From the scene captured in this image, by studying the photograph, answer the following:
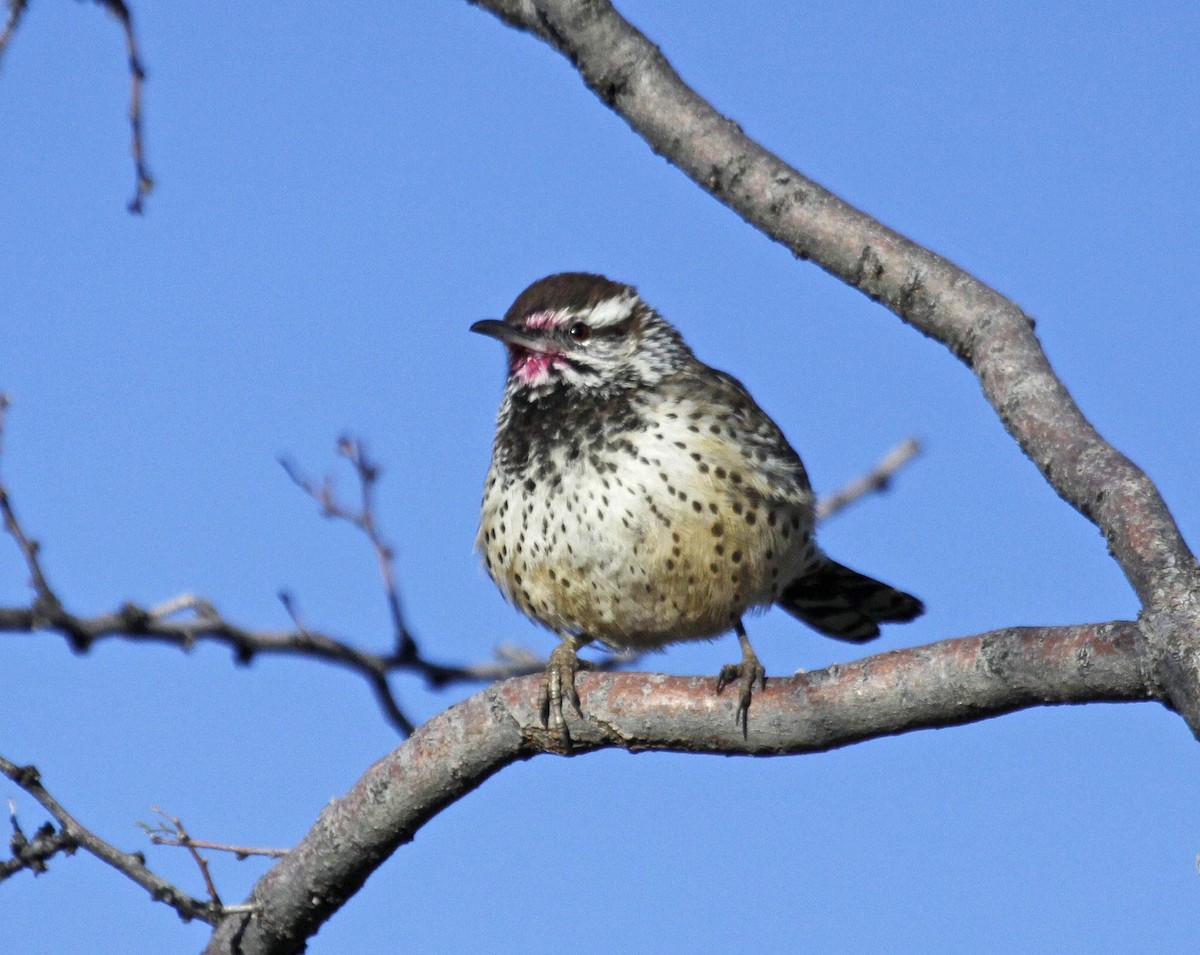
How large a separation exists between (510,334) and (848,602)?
1.69 m

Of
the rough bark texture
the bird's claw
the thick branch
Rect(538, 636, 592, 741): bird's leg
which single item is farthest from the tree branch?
Rect(538, 636, 592, 741): bird's leg

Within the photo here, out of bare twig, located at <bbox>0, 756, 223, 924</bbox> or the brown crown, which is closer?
bare twig, located at <bbox>0, 756, 223, 924</bbox>

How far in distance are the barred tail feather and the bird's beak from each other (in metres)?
1.40

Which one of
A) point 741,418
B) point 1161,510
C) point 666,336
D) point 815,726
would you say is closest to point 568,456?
point 741,418

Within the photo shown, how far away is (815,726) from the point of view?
3.02 metres

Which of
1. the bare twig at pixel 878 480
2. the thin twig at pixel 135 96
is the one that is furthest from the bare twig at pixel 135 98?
the bare twig at pixel 878 480

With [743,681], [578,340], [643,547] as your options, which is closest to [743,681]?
[743,681]

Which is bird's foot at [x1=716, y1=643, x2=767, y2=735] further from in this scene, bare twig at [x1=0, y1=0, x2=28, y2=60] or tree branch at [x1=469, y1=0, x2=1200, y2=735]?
bare twig at [x1=0, y1=0, x2=28, y2=60]

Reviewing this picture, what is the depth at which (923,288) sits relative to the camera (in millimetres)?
3344

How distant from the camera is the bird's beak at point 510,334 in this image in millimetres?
4793

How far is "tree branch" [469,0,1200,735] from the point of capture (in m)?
2.49

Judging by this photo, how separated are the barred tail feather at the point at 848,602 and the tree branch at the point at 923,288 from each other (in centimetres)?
215

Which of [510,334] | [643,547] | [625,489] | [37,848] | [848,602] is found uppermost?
[510,334]

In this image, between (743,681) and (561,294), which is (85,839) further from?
(561,294)
